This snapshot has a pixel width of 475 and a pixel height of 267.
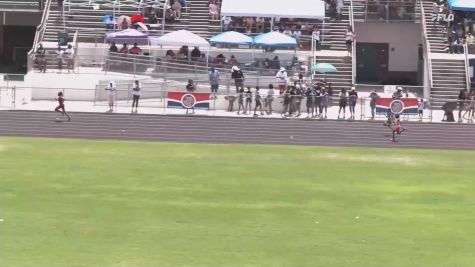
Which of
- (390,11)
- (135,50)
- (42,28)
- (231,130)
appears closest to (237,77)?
(135,50)

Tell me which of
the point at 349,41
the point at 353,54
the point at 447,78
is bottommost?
the point at 447,78

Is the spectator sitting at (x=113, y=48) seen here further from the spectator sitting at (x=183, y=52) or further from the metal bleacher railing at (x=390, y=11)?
the metal bleacher railing at (x=390, y=11)

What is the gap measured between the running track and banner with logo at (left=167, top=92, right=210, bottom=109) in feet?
5.97

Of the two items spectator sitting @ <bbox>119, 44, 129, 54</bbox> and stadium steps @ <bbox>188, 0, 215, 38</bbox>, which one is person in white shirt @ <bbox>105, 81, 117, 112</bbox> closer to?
spectator sitting @ <bbox>119, 44, 129, 54</bbox>

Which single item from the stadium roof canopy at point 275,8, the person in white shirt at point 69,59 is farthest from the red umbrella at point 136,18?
the person in white shirt at point 69,59

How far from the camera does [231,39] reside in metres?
46.8

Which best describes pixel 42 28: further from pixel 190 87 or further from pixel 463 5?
pixel 463 5

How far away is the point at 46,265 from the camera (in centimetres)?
1238

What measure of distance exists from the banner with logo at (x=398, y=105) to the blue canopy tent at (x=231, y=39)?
1078cm

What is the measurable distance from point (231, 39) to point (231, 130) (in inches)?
488

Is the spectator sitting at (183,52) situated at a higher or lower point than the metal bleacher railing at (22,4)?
lower

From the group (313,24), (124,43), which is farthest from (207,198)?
(313,24)

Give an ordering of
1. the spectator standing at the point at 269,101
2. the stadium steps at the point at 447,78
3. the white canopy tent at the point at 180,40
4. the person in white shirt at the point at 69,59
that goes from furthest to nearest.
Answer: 1. the white canopy tent at the point at 180,40
2. the stadium steps at the point at 447,78
3. the person in white shirt at the point at 69,59
4. the spectator standing at the point at 269,101

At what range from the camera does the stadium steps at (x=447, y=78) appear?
45.2 metres
